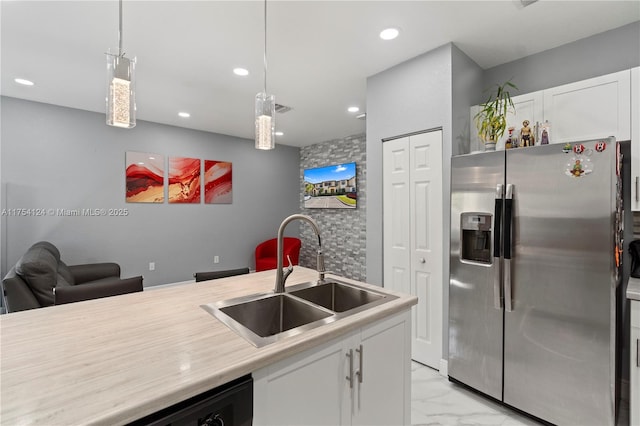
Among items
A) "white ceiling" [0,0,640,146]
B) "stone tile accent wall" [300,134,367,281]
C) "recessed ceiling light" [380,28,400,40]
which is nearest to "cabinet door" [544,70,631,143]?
"white ceiling" [0,0,640,146]

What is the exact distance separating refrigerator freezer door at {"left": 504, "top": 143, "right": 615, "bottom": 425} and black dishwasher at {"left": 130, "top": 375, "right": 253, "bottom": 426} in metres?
1.87

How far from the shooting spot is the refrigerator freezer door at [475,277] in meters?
2.04

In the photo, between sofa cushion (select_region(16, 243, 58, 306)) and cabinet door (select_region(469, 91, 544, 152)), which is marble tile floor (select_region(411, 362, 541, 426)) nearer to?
cabinet door (select_region(469, 91, 544, 152))

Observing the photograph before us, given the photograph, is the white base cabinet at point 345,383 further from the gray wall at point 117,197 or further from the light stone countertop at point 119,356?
the gray wall at point 117,197

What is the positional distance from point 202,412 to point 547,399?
6.95 feet

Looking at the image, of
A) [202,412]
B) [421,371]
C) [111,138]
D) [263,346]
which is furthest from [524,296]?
[111,138]

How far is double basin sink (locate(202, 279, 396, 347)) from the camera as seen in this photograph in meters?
1.30

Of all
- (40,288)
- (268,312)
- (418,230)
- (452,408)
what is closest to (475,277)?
(418,230)

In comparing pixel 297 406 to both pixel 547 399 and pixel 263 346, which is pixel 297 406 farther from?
pixel 547 399

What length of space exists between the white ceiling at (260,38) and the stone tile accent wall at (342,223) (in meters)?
1.91

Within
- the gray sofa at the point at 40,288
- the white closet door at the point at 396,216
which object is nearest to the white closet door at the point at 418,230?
the white closet door at the point at 396,216

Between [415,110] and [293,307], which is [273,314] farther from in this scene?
[415,110]

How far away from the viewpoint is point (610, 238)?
162 centimetres

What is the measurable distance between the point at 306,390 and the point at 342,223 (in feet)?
14.8
